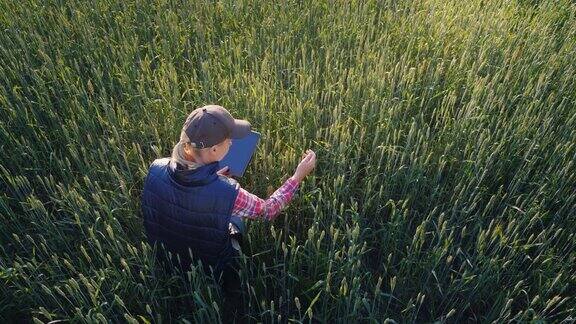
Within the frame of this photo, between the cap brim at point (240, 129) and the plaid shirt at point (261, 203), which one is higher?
the cap brim at point (240, 129)

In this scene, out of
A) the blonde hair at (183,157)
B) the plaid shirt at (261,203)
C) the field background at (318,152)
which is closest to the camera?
the blonde hair at (183,157)

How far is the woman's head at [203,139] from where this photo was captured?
1.58 metres

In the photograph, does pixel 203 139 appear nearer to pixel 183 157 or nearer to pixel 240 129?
pixel 183 157

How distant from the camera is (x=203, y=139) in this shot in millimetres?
1572

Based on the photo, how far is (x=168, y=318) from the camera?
1847 mm

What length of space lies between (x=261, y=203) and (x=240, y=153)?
332 millimetres

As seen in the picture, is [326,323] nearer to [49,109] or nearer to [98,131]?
[98,131]

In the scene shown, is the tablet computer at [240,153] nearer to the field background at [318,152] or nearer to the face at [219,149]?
the field background at [318,152]

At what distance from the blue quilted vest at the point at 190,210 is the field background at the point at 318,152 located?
10 cm

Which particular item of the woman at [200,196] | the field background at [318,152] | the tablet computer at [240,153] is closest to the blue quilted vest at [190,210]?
the woman at [200,196]

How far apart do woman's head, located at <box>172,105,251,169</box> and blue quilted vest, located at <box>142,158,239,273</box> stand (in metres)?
0.04

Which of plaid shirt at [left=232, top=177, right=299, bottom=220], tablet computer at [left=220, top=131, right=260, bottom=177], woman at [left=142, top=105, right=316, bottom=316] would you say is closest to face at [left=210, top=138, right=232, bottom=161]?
woman at [left=142, top=105, right=316, bottom=316]

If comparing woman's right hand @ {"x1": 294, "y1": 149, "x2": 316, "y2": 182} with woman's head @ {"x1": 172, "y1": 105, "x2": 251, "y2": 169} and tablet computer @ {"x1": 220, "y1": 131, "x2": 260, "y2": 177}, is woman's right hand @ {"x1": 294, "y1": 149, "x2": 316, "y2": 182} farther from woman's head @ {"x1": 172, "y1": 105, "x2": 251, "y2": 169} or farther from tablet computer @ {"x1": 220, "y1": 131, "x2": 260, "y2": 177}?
woman's head @ {"x1": 172, "y1": 105, "x2": 251, "y2": 169}

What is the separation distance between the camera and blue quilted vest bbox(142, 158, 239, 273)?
1.58 metres
